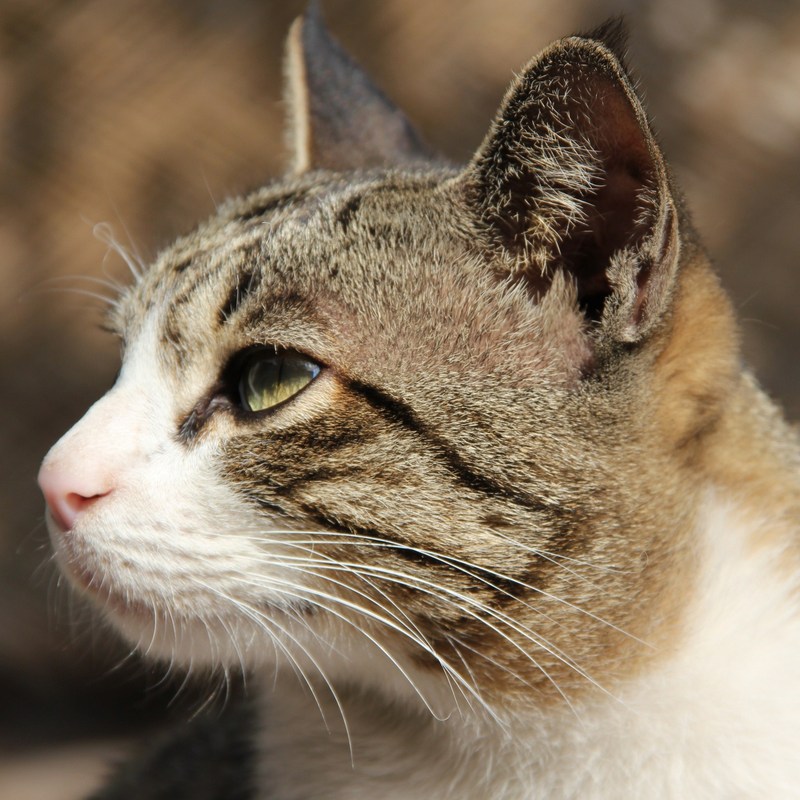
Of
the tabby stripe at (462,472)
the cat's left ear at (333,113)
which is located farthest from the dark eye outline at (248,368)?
the cat's left ear at (333,113)

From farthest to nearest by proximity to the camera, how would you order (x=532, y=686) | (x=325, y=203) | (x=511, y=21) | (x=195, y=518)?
1. (x=511, y=21)
2. (x=325, y=203)
3. (x=532, y=686)
4. (x=195, y=518)

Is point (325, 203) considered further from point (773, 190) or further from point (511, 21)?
point (773, 190)

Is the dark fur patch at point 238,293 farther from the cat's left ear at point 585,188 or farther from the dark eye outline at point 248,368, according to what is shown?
the cat's left ear at point 585,188

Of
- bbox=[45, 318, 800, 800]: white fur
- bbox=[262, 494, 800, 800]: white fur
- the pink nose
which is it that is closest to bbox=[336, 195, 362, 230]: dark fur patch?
bbox=[45, 318, 800, 800]: white fur

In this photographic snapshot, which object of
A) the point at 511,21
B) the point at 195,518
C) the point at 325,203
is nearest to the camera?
the point at 195,518

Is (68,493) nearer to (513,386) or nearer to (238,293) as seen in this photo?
(238,293)

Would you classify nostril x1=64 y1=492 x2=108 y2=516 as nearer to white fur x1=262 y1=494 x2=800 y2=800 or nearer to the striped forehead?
the striped forehead

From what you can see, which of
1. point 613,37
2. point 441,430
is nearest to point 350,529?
point 441,430

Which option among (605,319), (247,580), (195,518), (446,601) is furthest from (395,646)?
(605,319)
